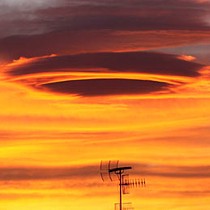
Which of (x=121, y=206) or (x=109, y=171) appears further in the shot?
(x=109, y=171)

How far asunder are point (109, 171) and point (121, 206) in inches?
210

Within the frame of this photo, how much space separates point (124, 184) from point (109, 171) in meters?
2.13

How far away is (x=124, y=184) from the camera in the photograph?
221 ft

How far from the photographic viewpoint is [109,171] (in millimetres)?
66688

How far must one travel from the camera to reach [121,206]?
204ft

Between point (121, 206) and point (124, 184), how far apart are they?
17.8 feet

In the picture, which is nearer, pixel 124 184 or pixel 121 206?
pixel 121 206

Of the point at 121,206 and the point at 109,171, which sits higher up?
the point at 109,171
